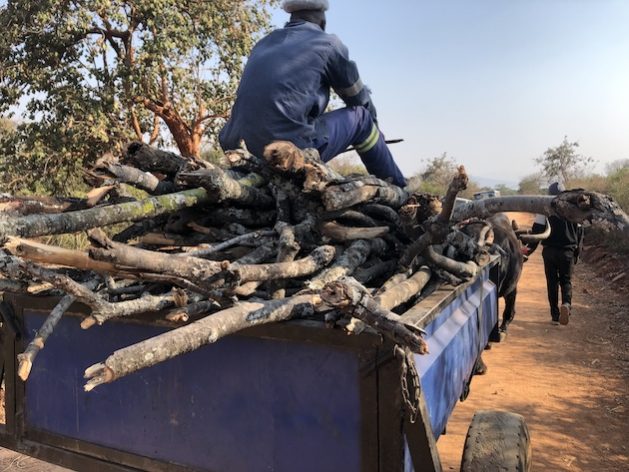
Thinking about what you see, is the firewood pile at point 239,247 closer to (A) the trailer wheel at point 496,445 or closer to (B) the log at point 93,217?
(B) the log at point 93,217

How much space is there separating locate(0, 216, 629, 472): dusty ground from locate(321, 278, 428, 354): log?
2863 mm

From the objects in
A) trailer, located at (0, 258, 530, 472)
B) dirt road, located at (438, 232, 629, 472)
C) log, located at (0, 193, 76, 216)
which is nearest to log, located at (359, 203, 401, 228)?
trailer, located at (0, 258, 530, 472)

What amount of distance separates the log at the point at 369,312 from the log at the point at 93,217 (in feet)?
2.87

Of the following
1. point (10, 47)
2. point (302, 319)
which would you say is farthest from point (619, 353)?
point (10, 47)

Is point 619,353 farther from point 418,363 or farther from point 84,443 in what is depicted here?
point 84,443

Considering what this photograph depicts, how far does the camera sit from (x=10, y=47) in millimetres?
9797

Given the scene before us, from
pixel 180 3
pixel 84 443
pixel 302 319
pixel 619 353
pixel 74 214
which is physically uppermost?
pixel 180 3

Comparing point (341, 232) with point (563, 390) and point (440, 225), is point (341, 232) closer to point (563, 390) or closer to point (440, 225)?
point (440, 225)

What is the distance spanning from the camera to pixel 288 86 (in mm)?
3273

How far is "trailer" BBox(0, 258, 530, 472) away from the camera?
1691 mm

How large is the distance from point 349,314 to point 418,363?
1.77 feet

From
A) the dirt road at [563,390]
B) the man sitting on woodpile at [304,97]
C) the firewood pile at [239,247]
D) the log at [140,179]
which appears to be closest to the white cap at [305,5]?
the man sitting on woodpile at [304,97]

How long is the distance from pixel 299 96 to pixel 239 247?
4.40ft

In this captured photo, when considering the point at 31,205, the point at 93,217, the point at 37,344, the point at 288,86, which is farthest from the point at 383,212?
the point at 37,344
